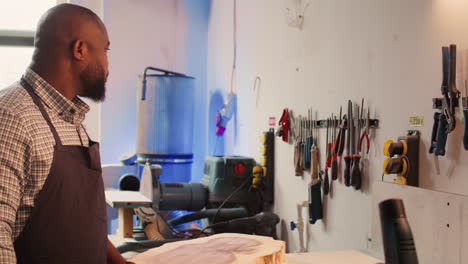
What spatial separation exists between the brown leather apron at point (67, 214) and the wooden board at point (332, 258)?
0.66 m

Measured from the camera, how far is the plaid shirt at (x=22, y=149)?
3.06 feet

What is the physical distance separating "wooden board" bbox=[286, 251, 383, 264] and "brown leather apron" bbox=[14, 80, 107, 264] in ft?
2.17

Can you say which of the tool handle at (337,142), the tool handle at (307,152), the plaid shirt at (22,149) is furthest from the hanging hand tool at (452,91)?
the plaid shirt at (22,149)

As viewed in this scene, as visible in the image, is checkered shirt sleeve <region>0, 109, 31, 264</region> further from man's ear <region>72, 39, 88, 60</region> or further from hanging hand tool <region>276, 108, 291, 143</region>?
hanging hand tool <region>276, 108, 291, 143</region>

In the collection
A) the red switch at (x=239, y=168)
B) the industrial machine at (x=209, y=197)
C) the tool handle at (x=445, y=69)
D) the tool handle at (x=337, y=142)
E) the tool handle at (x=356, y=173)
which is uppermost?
the tool handle at (x=445, y=69)

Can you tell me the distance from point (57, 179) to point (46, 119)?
151mm

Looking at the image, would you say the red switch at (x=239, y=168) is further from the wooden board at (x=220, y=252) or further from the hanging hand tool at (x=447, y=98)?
the hanging hand tool at (x=447, y=98)

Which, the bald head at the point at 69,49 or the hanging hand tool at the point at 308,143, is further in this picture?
the hanging hand tool at the point at 308,143

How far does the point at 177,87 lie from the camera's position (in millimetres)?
3930

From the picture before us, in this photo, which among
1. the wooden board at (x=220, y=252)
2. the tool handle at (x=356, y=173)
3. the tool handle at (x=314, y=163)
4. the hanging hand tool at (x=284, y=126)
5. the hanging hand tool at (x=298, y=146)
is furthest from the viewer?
the hanging hand tool at (x=284, y=126)

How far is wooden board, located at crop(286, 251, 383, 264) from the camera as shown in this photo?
1499 mm

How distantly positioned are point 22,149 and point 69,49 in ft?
0.95

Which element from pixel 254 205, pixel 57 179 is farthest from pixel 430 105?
pixel 254 205

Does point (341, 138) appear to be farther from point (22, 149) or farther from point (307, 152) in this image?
point (22, 149)
